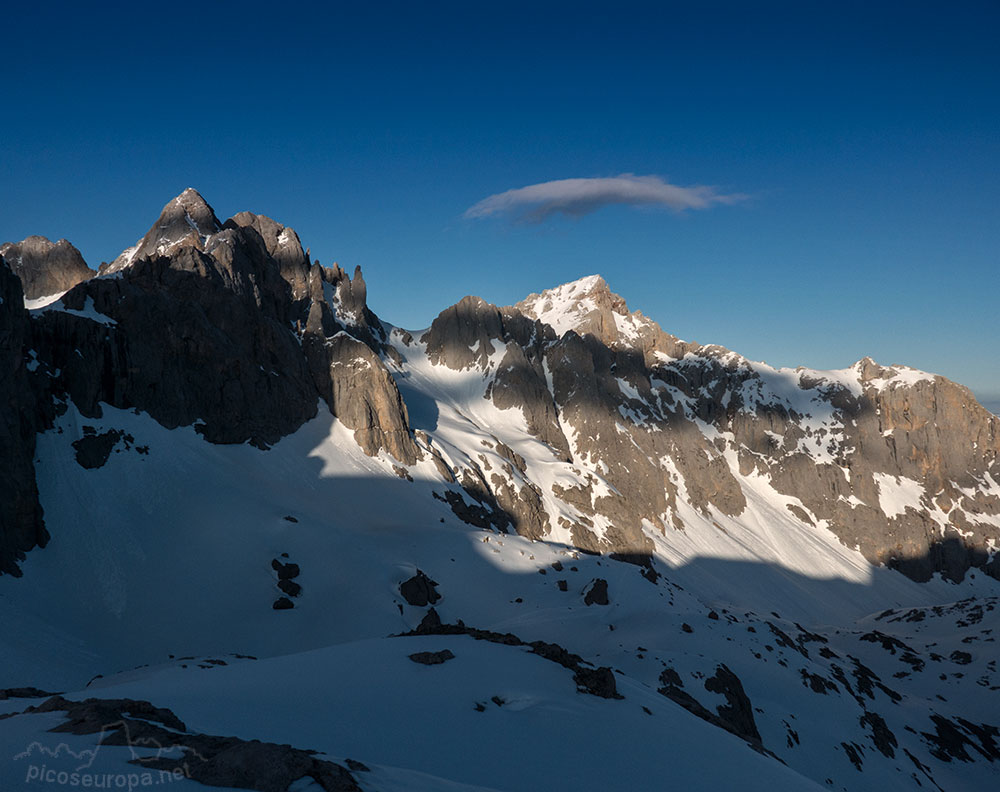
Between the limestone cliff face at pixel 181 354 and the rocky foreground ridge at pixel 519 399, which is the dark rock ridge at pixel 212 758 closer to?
the rocky foreground ridge at pixel 519 399

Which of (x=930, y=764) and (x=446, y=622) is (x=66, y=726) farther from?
(x=930, y=764)

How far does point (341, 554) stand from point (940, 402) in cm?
17662

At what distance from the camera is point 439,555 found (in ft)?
188

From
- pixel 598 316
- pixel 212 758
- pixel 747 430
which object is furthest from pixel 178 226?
pixel 747 430

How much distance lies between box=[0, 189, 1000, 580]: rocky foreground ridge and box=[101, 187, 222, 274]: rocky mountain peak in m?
0.45

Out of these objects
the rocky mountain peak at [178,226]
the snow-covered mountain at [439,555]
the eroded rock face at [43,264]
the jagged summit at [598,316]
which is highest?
the jagged summit at [598,316]

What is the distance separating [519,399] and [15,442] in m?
100

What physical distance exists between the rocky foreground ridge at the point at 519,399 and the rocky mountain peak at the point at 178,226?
0.45 metres

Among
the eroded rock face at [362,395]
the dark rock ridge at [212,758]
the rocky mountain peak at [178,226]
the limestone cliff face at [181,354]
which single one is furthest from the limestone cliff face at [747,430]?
the dark rock ridge at [212,758]

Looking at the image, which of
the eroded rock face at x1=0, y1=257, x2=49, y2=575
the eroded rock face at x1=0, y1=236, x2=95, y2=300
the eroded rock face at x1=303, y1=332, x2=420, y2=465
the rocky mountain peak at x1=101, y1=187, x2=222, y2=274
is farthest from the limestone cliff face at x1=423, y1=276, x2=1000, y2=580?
the eroded rock face at x1=0, y1=257, x2=49, y2=575

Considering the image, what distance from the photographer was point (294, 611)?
46.7m

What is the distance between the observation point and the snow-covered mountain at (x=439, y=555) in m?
15.5

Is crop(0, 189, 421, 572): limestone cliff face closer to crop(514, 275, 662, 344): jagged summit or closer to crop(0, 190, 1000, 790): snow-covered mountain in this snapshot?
crop(0, 190, 1000, 790): snow-covered mountain

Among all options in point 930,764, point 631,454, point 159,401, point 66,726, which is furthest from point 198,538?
point 631,454
